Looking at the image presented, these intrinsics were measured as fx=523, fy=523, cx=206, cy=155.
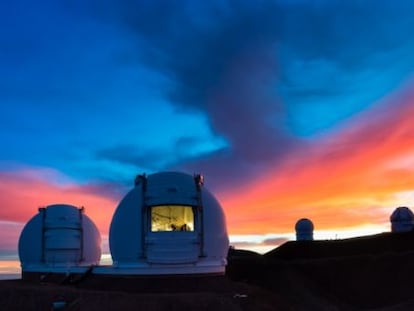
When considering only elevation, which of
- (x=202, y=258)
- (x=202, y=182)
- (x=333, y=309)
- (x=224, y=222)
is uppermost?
(x=202, y=182)

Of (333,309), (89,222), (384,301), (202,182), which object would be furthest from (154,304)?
(89,222)

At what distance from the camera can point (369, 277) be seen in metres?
46.2

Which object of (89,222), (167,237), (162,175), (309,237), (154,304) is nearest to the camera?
(154,304)

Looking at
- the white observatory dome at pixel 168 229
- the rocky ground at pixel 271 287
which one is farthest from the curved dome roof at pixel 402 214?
the white observatory dome at pixel 168 229

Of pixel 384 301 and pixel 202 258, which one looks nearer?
pixel 202 258

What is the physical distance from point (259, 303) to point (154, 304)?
6.37 m

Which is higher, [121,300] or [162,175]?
[162,175]

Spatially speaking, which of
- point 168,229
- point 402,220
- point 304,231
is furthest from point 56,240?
point 402,220

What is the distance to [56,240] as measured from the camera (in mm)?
51750

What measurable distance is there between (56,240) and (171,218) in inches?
673

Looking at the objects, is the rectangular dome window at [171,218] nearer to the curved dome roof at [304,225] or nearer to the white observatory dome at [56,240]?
the white observatory dome at [56,240]

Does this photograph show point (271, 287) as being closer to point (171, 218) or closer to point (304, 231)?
point (171, 218)

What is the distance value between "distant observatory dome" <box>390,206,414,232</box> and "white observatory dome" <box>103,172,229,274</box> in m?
40.8

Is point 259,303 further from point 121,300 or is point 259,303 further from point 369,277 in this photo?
point 369,277
